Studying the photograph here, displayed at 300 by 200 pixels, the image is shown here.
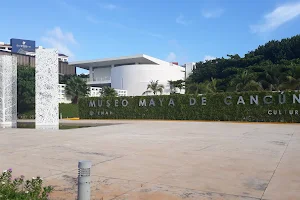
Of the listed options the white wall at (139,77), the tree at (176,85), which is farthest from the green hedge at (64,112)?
the tree at (176,85)

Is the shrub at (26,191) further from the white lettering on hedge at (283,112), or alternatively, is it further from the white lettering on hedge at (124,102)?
the white lettering on hedge at (124,102)

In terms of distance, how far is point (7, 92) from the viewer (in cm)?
1961

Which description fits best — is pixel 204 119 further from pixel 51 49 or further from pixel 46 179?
pixel 46 179

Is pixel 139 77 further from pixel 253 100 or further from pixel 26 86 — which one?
pixel 253 100

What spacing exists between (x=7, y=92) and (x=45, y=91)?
3.62m

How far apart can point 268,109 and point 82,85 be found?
33187 millimetres

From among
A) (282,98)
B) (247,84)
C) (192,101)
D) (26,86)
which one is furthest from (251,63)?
(26,86)

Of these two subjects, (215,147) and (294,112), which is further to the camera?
(294,112)

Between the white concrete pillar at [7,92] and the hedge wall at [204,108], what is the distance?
13.7 m

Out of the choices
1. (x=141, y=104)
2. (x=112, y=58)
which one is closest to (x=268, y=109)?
(x=141, y=104)

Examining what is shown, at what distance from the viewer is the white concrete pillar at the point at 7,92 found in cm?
1941

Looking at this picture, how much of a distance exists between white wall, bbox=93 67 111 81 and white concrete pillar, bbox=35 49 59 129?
189ft

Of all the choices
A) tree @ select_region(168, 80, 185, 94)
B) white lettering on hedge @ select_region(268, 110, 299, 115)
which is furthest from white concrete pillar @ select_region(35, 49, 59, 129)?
tree @ select_region(168, 80, 185, 94)

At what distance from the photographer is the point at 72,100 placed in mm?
48906
